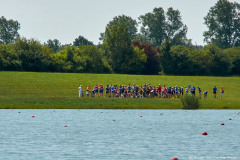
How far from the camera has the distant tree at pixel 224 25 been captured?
180250 millimetres

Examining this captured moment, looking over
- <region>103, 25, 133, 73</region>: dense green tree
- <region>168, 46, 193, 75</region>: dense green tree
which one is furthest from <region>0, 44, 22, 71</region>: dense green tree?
<region>168, 46, 193, 75</region>: dense green tree

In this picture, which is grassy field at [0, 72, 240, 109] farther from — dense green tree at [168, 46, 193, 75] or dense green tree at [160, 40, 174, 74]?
dense green tree at [160, 40, 174, 74]

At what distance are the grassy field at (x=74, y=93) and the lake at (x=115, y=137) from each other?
1170 cm

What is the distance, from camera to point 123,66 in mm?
132625

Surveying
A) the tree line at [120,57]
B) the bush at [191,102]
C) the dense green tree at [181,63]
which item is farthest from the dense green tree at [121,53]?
the bush at [191,102]

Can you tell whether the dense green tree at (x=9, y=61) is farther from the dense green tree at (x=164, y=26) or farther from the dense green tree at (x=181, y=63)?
the dense green tree at (x=164, y=26)

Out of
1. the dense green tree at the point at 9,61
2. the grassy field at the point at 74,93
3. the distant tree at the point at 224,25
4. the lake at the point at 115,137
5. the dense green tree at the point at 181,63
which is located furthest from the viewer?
the distant tree at the point at 224,25

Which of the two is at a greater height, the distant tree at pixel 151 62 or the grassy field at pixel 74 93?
the distant tree at pixel 151 62

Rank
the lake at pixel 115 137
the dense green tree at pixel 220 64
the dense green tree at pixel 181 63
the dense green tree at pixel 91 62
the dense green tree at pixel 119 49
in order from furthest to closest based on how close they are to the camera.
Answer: the dense green tree at pixel 220 64 → the dense green tree at pixel 181 63 → the dense green tree at pixel 119 49 → the dense green tree at pixel 91 62 → the lake at pixel 115 137

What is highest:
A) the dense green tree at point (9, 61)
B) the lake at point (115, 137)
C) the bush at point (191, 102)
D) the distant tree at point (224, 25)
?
the distant tree at point (224, 25)

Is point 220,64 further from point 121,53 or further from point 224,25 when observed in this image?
point 224,25

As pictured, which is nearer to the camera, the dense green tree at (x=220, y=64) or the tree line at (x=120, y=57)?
the tree line at (x=120, y=57)

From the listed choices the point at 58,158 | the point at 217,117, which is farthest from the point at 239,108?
the point at 58,158

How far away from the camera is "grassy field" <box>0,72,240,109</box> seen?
197 feet
